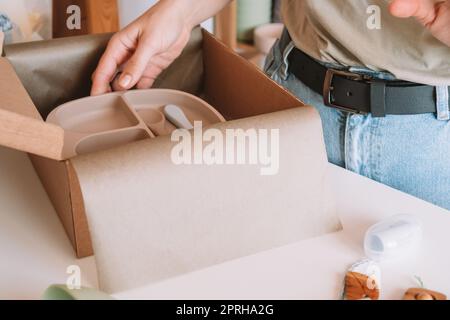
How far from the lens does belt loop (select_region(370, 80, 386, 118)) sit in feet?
3.30

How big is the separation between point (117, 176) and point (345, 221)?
1.17 ft

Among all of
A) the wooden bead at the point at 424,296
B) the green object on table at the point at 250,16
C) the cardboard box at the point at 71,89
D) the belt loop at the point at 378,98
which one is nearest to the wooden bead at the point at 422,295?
the wooden bead at the point at 424,296

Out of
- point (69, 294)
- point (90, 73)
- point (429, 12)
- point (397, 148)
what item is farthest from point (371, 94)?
point (69, 294)

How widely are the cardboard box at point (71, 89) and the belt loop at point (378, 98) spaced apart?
0.65 feet

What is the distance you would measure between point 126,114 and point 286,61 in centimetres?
34

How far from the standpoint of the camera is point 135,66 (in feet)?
3.46

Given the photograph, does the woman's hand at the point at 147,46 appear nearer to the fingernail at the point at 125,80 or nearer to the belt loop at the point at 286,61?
the fingernail at the point at 125,80

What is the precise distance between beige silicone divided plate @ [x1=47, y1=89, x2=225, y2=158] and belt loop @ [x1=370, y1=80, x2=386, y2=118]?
0.25 meters

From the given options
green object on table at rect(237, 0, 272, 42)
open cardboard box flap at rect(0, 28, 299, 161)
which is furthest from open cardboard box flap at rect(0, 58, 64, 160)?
green object on table at rect(237, 0, 272, 42)

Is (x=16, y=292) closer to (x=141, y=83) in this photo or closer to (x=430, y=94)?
(x=141, y=83)

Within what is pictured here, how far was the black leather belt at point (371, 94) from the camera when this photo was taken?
1.01m

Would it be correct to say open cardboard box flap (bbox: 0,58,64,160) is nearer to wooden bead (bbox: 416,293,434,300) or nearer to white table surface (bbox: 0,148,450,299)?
white table surface (bbox: 0,148,450,299)

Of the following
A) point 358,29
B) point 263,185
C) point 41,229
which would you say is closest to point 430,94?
point 358,29

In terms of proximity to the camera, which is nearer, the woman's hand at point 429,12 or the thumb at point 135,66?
the woman's hand at point 429,12
